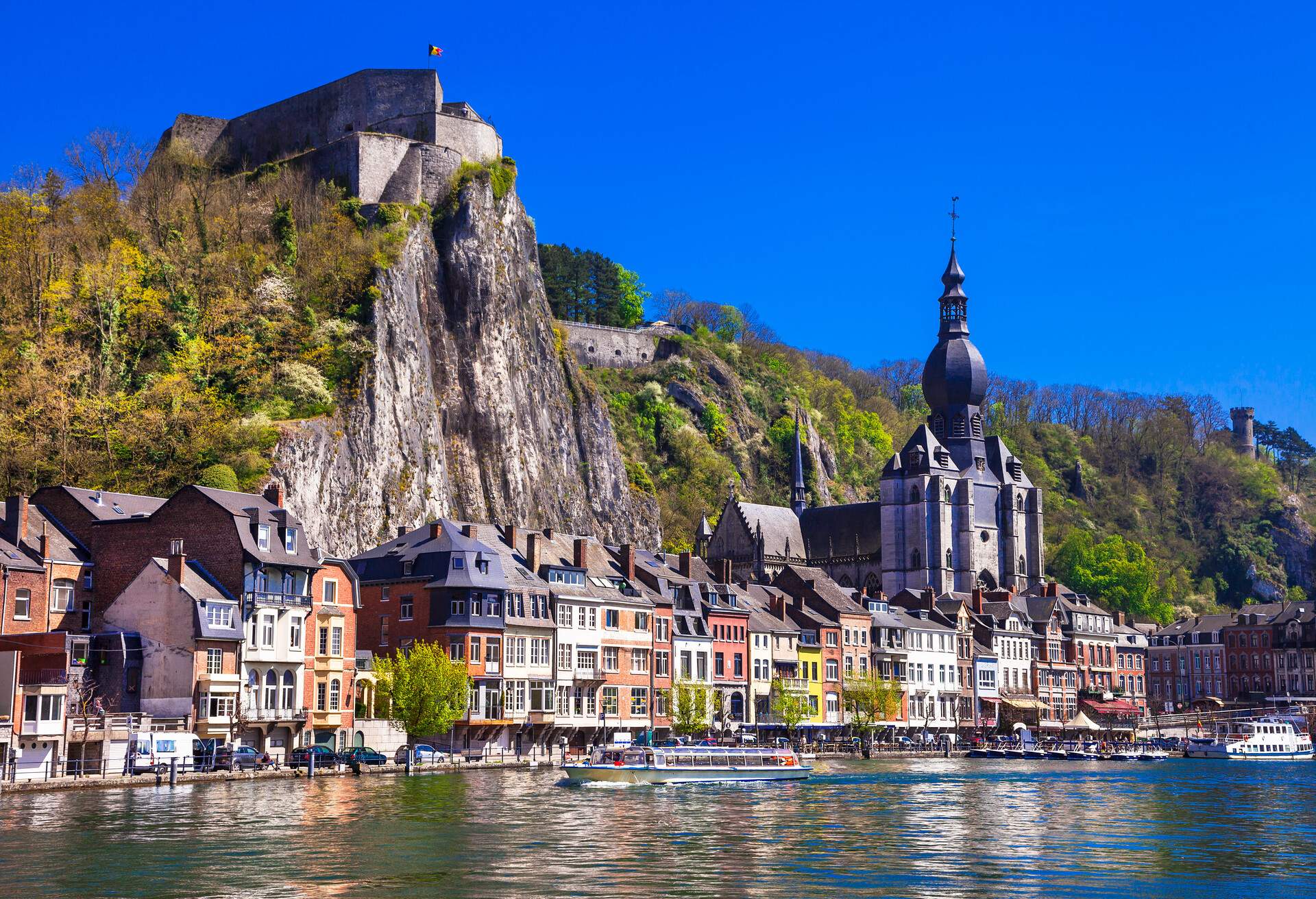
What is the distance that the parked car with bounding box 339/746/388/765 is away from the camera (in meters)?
69.5

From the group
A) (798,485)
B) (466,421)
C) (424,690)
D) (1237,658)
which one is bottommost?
(424,690)

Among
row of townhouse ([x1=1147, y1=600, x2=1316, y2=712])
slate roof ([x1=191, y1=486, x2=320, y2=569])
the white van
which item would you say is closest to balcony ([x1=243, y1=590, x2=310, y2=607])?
slate roof ([x1=191, y1=486, x2=320, y2=569])

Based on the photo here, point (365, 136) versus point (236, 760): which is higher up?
point (365, 136)

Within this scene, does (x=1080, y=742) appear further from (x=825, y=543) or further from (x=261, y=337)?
(x=261, y=337)

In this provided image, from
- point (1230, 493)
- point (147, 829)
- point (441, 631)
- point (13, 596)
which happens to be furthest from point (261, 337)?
point (1230, 493)

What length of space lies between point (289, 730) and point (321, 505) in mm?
22180

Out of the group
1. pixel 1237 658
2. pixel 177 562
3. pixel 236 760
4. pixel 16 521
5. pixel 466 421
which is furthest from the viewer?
pixel 1237 658

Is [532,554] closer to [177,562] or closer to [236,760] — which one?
[177,562]

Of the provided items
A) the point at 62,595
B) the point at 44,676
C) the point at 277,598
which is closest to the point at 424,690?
the point at 277,598

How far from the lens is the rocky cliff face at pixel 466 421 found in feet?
306

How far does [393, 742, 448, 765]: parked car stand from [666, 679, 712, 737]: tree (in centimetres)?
1727

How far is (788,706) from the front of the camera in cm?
9875

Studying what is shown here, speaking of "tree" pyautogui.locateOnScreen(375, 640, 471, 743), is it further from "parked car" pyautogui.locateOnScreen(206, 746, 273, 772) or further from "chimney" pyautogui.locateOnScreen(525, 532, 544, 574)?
"chimney" pyautogui.locateOnScreen(525, 532, 544, 574)

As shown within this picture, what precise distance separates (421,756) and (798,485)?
8540cm
